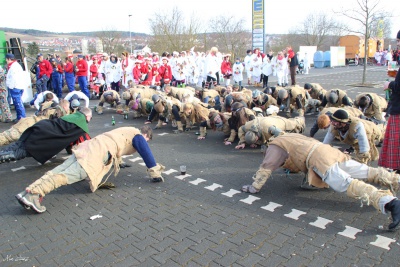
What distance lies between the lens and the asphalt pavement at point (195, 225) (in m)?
3.21

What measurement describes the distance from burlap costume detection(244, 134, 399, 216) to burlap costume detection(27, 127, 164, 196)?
1.93 meters

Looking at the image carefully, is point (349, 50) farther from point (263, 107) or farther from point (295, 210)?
point (295, 210)

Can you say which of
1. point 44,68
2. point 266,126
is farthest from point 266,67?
point 266,126

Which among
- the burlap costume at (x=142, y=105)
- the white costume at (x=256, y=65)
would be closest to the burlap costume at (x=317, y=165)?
the burlap costume at (x=142, y=105)

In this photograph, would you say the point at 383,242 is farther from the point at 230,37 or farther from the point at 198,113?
the point at 230,37

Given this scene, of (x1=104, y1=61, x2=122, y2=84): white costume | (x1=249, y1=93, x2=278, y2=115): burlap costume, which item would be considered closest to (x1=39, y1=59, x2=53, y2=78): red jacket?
(x1=104, y1=61, x2=122, y2=84): white costume

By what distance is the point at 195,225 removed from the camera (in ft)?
12.6

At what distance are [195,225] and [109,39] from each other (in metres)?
36.9

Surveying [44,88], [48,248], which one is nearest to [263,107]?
[48,248]

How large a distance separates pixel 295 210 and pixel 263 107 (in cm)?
517

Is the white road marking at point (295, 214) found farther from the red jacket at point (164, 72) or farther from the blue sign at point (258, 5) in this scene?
the blue sign at point (258, 5)

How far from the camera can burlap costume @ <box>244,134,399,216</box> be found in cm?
363

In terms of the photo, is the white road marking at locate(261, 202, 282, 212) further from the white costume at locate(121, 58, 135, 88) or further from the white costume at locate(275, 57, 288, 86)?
the white costume at locate(275, 57, 288, 86)

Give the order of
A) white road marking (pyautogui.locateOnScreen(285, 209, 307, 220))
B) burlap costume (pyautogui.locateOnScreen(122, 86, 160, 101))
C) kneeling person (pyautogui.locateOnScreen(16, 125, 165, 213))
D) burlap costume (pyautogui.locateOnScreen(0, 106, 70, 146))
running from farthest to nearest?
burlap costume (pyautogui.locateOnScreen(122, 86, 160, 101)) < burlap costume (pyautogui.locateOnScreen(0, 106, 70, 146)) < kneeling person (pyautogui.locateOnScreen(16, 125, 165, 213)) < white road marking (pyautogui.locateOnScreen(285, 209, 307, 220))
